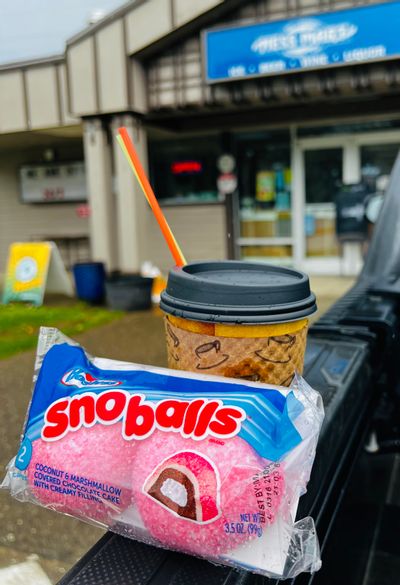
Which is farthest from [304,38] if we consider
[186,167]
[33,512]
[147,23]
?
[33,512]

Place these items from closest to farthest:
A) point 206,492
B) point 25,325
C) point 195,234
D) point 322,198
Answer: point 206,492 < point 25,325 < point 322,198 < point 195,234

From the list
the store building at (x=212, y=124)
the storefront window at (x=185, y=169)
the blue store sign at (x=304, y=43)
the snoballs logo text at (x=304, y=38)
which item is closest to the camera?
the blue store sign at (x=304, y=43)

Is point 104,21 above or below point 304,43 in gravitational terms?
above

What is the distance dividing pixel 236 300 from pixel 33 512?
175cm

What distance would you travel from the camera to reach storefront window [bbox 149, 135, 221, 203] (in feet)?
32.4

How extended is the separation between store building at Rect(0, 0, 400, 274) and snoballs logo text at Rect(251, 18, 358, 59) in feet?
0.04

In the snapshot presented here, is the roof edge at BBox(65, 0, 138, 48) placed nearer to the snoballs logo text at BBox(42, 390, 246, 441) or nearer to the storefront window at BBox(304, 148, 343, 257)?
the storefront window at BBox(304, 148, 343, 257)

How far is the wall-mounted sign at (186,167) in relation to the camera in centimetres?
993

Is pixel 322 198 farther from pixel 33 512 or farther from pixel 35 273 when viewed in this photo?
pixel 33 512

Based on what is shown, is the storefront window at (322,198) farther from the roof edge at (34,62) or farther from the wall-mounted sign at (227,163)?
the roof edge at (34,62)

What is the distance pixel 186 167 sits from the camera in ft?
32.8

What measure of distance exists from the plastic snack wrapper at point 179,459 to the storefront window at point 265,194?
8546 millimetres

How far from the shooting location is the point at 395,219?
121 inches

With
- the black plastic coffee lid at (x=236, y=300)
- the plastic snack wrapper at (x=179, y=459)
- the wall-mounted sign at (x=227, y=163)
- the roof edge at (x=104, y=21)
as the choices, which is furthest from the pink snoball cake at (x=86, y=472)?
the wall-mounted sign at (x=227, y=163)
